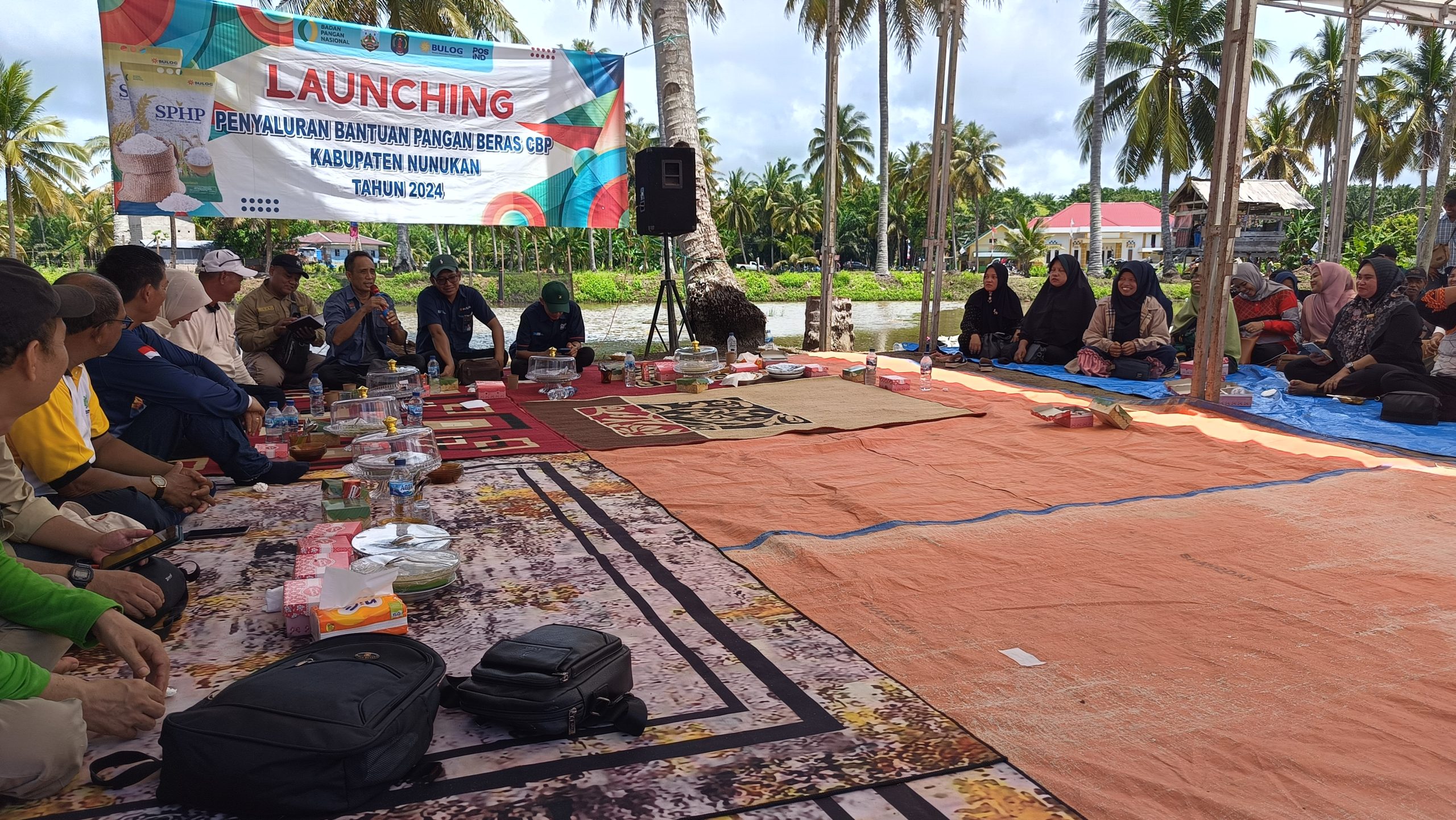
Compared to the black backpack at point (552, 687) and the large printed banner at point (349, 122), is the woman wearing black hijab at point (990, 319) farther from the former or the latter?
the black backpack at point (552, 687)

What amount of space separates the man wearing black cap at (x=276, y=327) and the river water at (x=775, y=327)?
2.77 metres

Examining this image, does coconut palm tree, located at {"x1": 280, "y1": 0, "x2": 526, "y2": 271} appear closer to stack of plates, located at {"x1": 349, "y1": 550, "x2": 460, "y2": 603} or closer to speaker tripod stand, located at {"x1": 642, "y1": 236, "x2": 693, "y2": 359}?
speaker tripod stand, located at {"x1": 642, "y1": 236, "x2": 693, "y2": 359}

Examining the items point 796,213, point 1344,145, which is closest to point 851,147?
point 796,213

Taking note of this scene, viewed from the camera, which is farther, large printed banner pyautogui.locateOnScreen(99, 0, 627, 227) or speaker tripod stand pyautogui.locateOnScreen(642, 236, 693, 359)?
speaker tripod stand pyautogui.locateOnScreen(642, 236, 693, 359)

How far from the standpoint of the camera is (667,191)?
29.0ft

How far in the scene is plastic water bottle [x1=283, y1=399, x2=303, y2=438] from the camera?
195 inches

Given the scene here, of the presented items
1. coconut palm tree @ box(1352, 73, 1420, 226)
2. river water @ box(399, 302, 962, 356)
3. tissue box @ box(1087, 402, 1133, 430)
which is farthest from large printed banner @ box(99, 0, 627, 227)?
coconut palm tree @ box(1352, 73, 1420, 226)

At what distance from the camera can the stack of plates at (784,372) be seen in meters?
7.38

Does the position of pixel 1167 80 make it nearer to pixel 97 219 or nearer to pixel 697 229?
pixel 697 229

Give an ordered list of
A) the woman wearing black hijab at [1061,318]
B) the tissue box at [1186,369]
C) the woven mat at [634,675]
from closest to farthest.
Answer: the woven mat at [634,675], the tissue box at [1186,369], the woman wearing black hijab at [1061,318]

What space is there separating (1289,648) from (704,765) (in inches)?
63.8

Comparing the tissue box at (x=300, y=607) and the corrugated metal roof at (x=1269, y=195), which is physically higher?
the corrugated metal roof at (x=1269, y=195)

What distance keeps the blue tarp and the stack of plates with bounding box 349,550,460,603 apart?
494 centimetres

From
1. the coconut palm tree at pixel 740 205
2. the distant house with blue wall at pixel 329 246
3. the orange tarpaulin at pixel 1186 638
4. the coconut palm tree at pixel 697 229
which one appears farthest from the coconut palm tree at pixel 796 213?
the orange tarpaulin at pixel 1186 638
